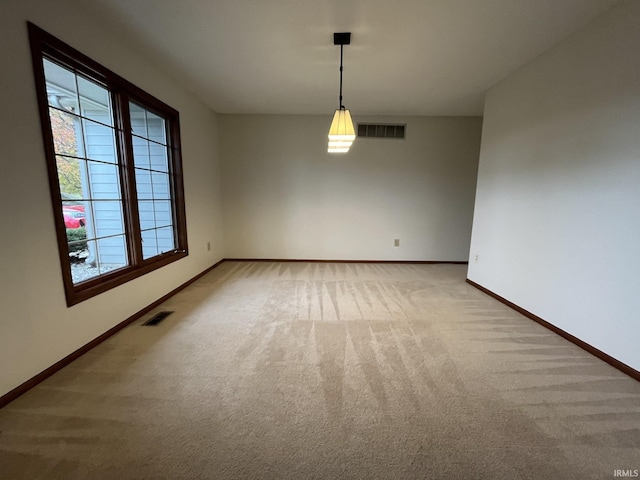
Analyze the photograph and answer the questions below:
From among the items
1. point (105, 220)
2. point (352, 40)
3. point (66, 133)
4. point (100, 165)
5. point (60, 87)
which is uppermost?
point (352, 40)

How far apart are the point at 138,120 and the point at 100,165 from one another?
2.79 ft

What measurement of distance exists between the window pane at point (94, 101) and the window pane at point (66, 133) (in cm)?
15

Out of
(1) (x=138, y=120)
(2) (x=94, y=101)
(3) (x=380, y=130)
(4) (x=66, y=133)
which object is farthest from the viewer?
(3) (x=380, y=130)

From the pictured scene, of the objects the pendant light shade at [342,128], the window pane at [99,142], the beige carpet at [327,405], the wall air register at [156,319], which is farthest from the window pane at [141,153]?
the pendant light shade at [342,128]

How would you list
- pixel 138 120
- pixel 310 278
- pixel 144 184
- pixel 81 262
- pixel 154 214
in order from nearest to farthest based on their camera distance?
pixel 81 262 < pixel 138 120 < pixel 144 184 < pixel 154 214 < pixel 310 278

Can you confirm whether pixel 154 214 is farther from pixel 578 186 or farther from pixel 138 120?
pixel 578 186

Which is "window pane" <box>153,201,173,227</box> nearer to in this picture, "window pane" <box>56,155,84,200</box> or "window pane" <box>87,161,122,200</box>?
"window pane" <box>87,161,122,200</box>

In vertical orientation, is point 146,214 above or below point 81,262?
above

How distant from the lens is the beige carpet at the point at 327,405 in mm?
1146

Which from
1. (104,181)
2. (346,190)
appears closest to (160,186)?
(104,181)

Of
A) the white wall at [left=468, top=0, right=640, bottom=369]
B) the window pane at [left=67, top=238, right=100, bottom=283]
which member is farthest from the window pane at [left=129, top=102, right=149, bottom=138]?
the white wall at [left=468, top=0, right=640, bottom=369]

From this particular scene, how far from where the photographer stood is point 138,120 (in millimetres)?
2760

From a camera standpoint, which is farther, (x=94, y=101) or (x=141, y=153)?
(x=141, y=153)

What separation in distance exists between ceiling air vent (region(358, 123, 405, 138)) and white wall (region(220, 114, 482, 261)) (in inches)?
3.9
